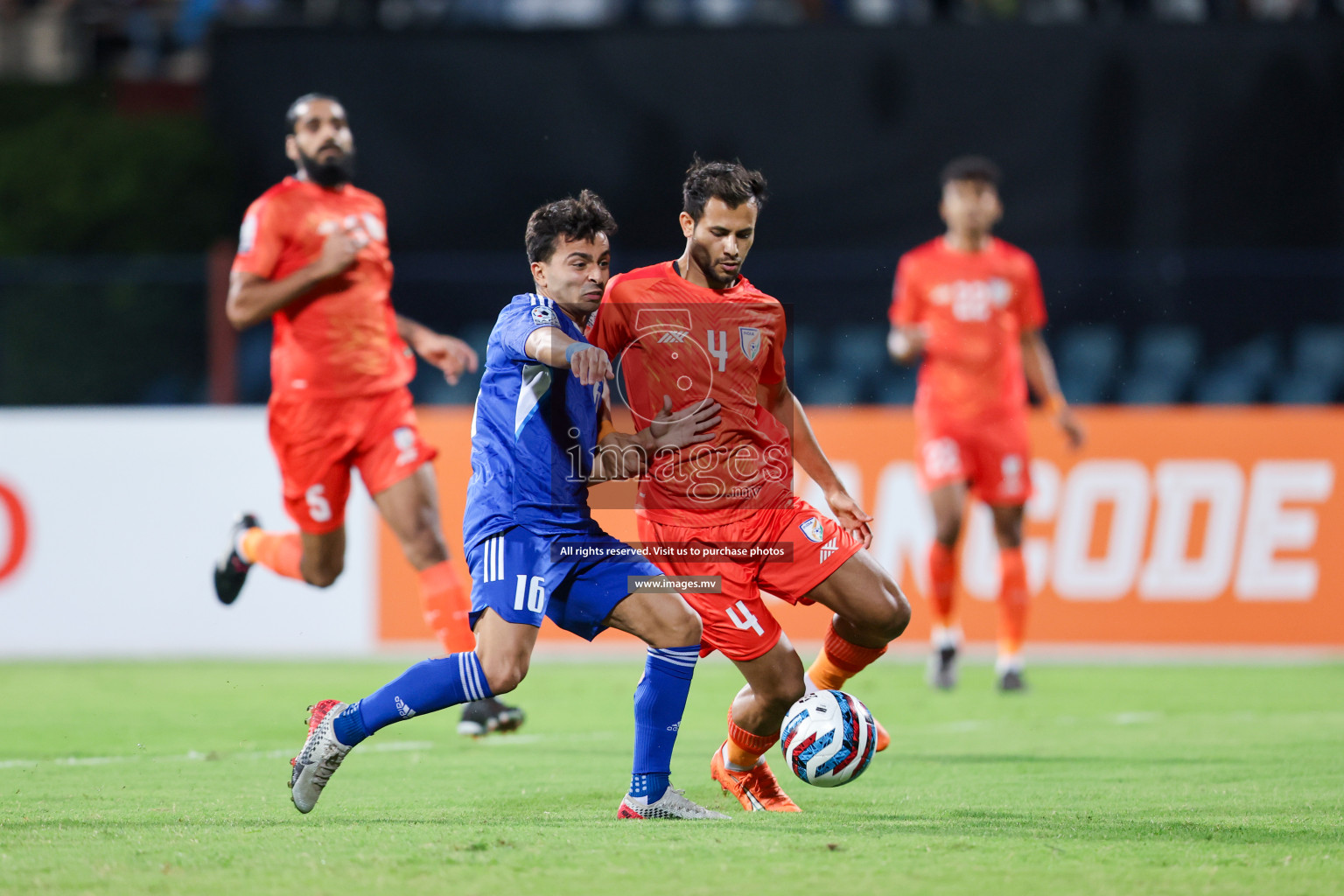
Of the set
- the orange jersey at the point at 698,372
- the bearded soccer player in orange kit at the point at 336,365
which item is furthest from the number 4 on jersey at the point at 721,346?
the bearded soccer player in orange kit at the point at 336,365

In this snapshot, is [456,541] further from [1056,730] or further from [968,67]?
[968,67]

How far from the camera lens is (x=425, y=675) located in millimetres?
4922

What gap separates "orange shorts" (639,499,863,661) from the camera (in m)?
5.15

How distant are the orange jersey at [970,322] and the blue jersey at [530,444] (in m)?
4.65

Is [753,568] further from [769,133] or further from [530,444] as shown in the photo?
[769,133]

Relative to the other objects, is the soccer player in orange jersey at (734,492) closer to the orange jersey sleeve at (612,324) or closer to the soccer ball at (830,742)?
the orange jersey sleeve at (612,324)

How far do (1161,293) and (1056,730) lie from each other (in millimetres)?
6374

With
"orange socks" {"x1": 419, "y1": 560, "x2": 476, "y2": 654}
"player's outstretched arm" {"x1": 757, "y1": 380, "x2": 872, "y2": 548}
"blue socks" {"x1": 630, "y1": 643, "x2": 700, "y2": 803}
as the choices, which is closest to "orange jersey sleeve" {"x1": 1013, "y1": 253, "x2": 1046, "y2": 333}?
"orange socks" {"x1": 419, "y1": 560, "x2": 476, "y2": 654}

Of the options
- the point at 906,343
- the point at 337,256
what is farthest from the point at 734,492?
the point at 906,343

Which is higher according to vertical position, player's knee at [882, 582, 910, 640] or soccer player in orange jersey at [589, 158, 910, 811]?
soccer player in orange jersey at [589, 158, 910, 811]

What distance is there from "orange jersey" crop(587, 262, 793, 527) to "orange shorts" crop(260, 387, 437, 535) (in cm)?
202

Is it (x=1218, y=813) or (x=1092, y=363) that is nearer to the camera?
(x=1218, y=813)

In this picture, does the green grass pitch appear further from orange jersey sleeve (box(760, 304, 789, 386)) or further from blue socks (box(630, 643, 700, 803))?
orange jersey sleeve (box(760, 304, 789, 386))

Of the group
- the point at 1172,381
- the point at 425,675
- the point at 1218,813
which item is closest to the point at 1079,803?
the point at 1218,813
